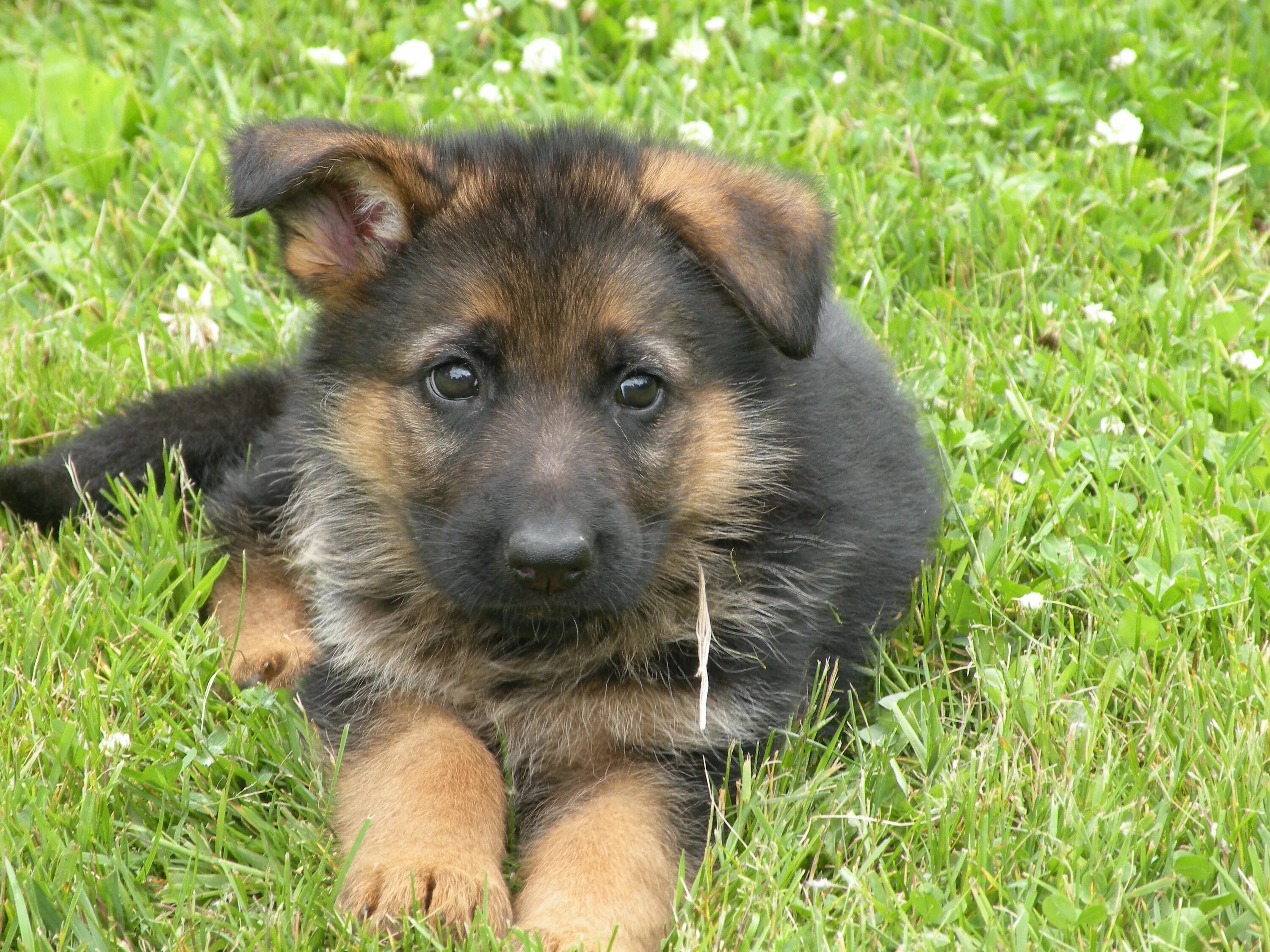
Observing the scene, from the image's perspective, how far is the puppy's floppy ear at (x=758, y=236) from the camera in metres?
3.02

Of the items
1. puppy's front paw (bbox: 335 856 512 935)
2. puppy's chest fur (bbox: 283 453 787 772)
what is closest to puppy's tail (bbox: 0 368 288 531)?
puppy's chest fur (bbox: 283 453 787 772)

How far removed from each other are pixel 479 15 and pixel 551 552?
12.0ft

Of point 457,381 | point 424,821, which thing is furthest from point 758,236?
point 424,821

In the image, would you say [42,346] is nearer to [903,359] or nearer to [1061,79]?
[903,359]

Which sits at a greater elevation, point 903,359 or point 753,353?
point 753,353

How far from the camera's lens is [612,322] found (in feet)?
10.1

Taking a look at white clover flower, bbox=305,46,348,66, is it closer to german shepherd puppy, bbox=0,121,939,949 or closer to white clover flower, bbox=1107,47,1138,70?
german shepherd puppy, bbox=0,121,939,949

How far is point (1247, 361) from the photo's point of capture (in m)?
4.32

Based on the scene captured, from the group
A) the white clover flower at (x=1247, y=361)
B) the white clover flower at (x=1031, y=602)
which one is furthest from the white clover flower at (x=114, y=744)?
→ the white clover flower at (x=1247, y=361)

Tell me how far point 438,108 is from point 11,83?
1.56 m

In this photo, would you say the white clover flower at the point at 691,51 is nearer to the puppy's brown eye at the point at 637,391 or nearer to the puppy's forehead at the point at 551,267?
the puppy's forehead at the point at 551,267

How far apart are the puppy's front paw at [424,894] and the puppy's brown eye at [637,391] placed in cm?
98

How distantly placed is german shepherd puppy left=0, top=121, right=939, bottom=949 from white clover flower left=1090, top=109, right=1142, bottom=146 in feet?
7.34

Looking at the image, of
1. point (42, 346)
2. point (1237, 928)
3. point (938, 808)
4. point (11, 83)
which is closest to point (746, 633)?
point (938, 808)
